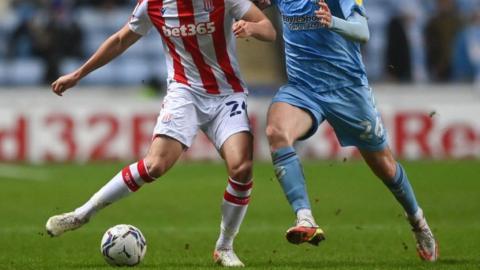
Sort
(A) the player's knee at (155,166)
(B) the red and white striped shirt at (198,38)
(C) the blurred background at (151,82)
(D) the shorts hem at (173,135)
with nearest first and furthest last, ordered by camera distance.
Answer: (A) the player's knee at (155,166), (D) the shorts hem at (173,135), (B) the red and white striped shirt at (198,38), (C) the blurred background at (151,82)

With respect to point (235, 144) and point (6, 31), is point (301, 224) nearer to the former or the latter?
point (235, 144)

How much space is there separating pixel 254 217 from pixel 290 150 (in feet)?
14.3

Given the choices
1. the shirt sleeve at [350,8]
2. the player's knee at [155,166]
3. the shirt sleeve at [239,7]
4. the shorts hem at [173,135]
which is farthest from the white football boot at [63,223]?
the shirt sleeve at [350,8]

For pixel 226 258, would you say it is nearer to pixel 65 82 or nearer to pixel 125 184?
pixel 125 184

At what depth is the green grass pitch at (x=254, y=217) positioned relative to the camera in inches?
364

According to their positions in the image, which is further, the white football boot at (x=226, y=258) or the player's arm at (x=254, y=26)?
the white football boot at (x=226, y=258)

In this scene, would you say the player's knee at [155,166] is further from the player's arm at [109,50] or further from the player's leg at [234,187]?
the player's arm at [109,50]

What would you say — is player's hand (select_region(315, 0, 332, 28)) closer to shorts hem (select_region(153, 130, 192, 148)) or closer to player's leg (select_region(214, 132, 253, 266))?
player's leg (select_region(214, 132, 253, 266))

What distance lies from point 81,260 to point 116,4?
585 inches

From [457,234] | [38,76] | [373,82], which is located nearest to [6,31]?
[38,76]

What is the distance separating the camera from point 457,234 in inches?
435

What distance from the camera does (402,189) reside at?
9148 mm

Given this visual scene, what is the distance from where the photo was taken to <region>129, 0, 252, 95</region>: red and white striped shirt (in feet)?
29.1

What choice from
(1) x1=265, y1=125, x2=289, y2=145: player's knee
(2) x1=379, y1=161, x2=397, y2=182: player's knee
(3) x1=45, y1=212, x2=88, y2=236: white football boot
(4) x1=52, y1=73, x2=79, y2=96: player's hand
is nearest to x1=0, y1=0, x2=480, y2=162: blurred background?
(2) x1=379, y1=161, x2=397, y2=182: player's knee
